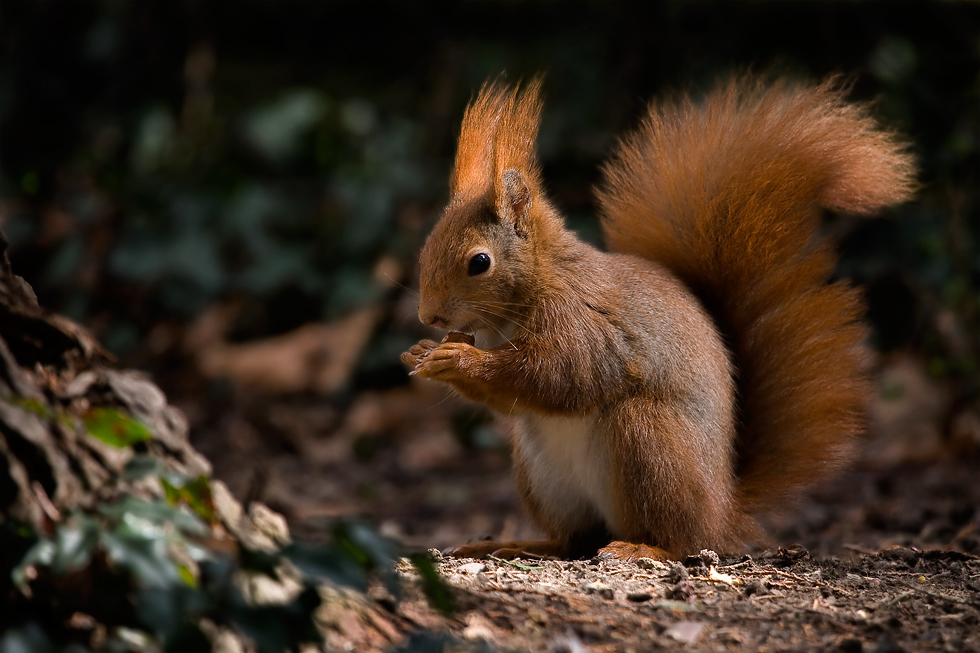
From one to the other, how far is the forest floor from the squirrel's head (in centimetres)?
56

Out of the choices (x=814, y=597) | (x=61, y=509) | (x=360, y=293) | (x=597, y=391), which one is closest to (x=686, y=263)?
(x=597, y=391)

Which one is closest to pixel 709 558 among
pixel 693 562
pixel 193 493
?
pixel 693 562

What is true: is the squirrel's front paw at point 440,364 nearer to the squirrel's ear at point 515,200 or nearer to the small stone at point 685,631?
the squirrel's ear at point 515,200

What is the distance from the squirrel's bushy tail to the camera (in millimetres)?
2184

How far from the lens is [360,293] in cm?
472

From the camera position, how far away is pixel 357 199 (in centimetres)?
482

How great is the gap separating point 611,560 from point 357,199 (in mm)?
3244

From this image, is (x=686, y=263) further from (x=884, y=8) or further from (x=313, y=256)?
(x=884, y=8)

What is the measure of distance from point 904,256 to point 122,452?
3753 millimetres

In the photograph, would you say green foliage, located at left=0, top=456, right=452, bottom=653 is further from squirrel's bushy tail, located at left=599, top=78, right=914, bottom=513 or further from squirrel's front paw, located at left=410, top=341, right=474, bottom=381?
squirrel's bushy tail, located at left=599, top=78, right=914, bottom=513

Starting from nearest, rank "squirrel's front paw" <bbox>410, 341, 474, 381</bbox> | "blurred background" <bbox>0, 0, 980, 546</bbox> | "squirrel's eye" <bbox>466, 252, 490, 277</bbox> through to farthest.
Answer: "squirrel's front paw" <bbox>410, 341, 474, 381</bbox> < "squirrel's eye" <bbox>466, 252, 490, 277</bbox> < "blurred background" <bbox>0, 0, 980, 546</bbox>

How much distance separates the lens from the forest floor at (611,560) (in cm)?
141

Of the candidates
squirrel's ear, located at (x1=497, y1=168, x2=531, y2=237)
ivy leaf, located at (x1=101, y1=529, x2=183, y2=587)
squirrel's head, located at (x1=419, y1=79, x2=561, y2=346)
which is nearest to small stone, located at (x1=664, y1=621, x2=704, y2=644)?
ivy leaf, located at (x1=101, y1=529, x2=183, y2=587)

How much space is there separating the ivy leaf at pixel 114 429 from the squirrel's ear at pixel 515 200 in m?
1.20
